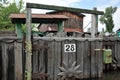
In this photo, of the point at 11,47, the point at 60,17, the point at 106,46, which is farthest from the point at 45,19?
the point at 11,47

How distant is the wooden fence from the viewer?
9.05m

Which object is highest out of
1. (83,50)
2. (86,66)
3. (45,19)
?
(45,19)

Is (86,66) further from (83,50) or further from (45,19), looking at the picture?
(45,19)

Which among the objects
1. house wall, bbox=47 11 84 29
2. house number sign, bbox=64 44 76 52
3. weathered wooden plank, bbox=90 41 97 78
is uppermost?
house wall, bbox=47 11 84 29

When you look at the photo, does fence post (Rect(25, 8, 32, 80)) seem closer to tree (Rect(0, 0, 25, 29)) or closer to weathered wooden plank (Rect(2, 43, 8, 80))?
weathered wooden plank (Rect(2, 43, 8, 80))

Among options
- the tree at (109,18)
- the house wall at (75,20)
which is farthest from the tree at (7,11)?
the tree at (109,18)

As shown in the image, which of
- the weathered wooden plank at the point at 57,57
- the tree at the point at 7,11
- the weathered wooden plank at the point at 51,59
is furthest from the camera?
the tree at the point at 7,11

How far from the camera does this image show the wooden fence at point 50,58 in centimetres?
905

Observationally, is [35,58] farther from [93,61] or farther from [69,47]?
[93,61]

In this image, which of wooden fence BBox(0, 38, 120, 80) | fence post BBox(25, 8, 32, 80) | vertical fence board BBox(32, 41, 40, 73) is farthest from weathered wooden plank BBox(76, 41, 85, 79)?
fence post BBox(25, 8, 32, 80)

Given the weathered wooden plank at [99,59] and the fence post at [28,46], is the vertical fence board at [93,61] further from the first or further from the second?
the fence post at [28,46]

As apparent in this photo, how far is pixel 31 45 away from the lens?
9.20 meters

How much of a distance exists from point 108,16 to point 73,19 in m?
19.8

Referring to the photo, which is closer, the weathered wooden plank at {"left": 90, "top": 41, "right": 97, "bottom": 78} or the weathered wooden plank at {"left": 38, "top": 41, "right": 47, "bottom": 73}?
the weathered wooden plank at {"left": 38, "top": 41, "right": 47, "bottom": 73}
